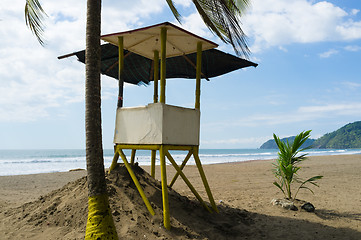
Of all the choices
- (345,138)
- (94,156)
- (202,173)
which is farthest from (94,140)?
(345,138)

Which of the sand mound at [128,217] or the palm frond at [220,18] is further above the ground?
the palm frond at [220,18]

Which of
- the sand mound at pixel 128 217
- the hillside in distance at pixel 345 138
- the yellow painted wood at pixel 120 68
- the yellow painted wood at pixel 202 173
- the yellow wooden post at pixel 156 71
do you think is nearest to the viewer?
the sand mound at pixel 128 217

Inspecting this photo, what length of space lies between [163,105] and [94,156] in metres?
1.94

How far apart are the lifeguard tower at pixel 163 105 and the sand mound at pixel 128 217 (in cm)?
25

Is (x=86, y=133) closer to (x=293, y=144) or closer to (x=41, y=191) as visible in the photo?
(x=293, y=144)

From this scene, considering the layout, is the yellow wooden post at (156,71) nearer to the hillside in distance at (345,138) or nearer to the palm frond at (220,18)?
the palm frond at (220,18)

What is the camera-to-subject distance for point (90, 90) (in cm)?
441

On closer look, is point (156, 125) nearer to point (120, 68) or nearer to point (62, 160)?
point (120, 68)

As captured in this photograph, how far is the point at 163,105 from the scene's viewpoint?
5.87 metres

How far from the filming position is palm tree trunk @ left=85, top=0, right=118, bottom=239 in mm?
4297

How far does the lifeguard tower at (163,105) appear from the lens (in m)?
5.91

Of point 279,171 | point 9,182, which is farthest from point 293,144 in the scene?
point 9,182

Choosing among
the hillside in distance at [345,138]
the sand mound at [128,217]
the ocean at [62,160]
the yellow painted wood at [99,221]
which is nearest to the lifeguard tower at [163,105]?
the sand mound at [128,217]

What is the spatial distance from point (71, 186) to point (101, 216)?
3.19 metres
